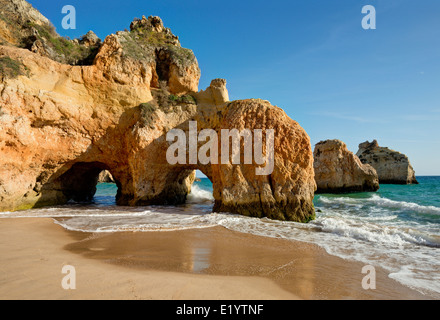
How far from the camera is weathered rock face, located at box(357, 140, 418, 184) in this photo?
40.1m

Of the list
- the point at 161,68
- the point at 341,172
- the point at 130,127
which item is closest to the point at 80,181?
the point at 130,127

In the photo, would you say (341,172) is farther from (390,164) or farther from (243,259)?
(243,259)

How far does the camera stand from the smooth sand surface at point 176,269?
318 cm

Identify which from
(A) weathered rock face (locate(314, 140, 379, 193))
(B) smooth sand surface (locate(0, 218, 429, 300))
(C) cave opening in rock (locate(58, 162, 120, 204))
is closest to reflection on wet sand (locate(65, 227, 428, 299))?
(B) smooth sand surface (locate(0, 218, 429, 300))

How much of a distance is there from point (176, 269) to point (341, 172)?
28073mm

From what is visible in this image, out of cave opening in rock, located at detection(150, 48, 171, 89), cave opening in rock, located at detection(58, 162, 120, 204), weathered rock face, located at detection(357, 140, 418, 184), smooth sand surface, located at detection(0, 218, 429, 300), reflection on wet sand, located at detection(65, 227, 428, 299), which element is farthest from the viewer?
weathered rock face, located at detection(357, 140, 418, 184)

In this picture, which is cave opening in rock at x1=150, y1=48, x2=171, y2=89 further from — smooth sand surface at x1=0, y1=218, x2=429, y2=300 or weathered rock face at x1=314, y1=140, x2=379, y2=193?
weathered rock face at x1=314, y1=140, x2=379, y2=193

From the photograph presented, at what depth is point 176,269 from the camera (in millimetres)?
4137

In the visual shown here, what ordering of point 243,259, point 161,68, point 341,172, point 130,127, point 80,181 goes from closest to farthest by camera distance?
point 243,259
point 130,127
point 161,68
point 80,181
point 341,172


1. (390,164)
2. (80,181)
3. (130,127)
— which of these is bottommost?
(80,181)

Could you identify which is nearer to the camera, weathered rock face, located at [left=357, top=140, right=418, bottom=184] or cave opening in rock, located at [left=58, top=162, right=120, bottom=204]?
cave opening in rock, located at [left=58, top=162, right=120, bottom=204]

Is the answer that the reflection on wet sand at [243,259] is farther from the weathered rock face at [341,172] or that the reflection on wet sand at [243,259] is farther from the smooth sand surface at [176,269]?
the weathered rock face at [341,172]

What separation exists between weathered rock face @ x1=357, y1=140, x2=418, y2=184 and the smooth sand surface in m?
43.9

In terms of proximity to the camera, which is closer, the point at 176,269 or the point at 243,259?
the point at 176,269
